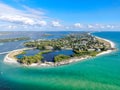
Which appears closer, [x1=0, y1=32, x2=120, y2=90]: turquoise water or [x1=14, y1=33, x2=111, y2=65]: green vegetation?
[x1=0, y1=32, x2=120, y2=90]: turquoise water

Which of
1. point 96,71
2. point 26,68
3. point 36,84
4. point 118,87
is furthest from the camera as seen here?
point 26,68

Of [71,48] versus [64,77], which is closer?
[64,77]

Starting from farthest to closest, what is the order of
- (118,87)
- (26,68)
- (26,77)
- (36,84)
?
1. (26,68)
2. (26,77)
3. (36,84)
4. (118,87)

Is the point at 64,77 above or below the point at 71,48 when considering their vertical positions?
above

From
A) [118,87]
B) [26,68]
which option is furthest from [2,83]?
[118,87]

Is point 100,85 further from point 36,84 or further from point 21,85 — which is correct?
point 21,85

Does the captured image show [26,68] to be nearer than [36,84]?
No

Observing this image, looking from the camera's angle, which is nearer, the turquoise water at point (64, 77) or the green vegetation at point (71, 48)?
the turquoise water at point (64, 77)
